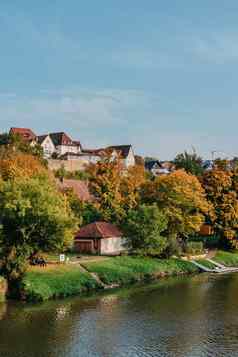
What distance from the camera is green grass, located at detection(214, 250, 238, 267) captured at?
7188cm

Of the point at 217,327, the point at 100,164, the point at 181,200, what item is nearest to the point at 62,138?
the point at 100,164

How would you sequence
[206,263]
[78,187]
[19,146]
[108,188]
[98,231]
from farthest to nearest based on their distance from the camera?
[78,187] → [19,146] → [108,188] → [206,263] → [98,231]

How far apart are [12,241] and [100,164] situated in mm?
31339

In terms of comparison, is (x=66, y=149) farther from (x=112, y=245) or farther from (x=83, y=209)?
(x=112, y=245)

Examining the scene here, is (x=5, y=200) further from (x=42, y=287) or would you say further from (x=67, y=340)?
(x=67, y=340)

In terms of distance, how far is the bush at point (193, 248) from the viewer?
71.2m

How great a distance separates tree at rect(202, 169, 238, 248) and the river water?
26.2m

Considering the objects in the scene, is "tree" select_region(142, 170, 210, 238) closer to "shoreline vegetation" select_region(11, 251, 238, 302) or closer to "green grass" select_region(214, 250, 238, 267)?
"shoreline vegetation" select_region(11, 251, 238, 302)

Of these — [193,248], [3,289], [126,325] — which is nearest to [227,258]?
[193,248]

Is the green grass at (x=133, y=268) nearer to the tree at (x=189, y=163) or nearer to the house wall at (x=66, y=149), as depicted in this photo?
the tree at (x=189, y=163)

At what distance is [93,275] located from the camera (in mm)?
52750

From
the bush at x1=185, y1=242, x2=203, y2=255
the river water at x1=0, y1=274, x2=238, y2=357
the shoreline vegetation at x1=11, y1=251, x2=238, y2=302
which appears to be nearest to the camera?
the river water at x1=0, y1=274, x2=238, y2=357

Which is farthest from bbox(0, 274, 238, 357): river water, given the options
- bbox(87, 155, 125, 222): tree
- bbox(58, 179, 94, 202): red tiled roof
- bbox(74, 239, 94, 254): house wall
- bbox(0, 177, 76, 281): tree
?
bbox(58, 179, 94, 202): red tiled roof

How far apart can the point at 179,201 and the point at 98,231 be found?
1159 cm
